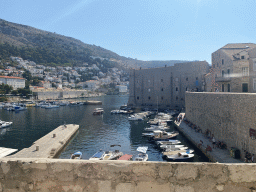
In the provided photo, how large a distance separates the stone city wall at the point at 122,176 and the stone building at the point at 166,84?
3643 centimetres

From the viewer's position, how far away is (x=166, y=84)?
A: 143 feet

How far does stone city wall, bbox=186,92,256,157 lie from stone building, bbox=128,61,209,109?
21567mm

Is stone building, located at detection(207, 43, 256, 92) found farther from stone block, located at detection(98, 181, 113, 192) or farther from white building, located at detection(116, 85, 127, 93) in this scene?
white building, located at detection(116, 85, 127, 93)

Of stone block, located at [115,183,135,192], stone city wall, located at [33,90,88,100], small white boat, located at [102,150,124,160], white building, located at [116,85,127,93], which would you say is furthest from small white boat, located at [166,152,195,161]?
white building, located at [116,85,127,93]

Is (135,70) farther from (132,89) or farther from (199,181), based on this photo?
(199,181)

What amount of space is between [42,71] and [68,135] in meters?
118

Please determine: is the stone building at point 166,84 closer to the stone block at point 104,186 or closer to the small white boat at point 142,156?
the small white boat at point 142,156

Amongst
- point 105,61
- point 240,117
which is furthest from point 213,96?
point 105,61

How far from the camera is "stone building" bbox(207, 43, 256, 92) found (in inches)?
723

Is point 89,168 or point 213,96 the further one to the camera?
point 213,96

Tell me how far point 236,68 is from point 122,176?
21484 millimetres

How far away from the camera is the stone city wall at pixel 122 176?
1993 mm

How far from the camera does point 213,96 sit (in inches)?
589

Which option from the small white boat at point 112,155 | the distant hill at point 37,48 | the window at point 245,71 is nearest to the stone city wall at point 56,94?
the distant hill at point 37,48
